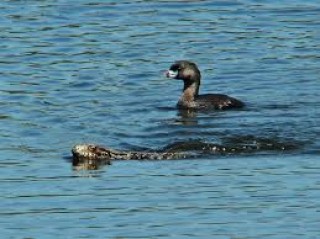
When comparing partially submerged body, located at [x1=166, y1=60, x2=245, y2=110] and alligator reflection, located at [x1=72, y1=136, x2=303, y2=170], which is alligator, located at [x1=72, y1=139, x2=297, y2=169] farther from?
partially submerged body, located at [x1=166, y1=60, x2=245, y2=110]

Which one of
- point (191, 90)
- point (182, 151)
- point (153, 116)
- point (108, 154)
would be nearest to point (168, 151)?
point (182, 151)

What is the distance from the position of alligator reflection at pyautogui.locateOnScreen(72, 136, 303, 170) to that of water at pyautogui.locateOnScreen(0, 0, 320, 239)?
0.19 meters

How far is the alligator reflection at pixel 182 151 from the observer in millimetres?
18375

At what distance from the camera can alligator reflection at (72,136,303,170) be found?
60.3 ft

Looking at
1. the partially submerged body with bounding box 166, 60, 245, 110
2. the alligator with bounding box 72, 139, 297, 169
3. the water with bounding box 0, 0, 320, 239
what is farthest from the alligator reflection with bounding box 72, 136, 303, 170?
the partially submerged body with bounding box 166, 60, 245, 110

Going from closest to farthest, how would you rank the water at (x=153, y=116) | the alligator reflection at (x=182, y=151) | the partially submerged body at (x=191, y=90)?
the water at (x=153, y=116)
the alligator reflection at (x=182, y=151)
the partially submerged body at (x=191, y=90)

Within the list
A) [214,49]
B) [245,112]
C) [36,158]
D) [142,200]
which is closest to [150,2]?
[214,49]

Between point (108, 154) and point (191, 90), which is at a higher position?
point (108, 154)

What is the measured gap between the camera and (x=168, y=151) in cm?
1886

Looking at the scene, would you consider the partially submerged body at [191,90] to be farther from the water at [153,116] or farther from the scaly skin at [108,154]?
the scaly skin at [108,154]

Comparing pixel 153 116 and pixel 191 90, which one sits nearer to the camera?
pixel 153 116

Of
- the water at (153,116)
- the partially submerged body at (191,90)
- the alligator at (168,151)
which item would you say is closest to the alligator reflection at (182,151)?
the alligator at (168,151)

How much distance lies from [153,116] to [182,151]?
2893 mm

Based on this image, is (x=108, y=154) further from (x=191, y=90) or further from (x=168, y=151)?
(x=191, y=90)
